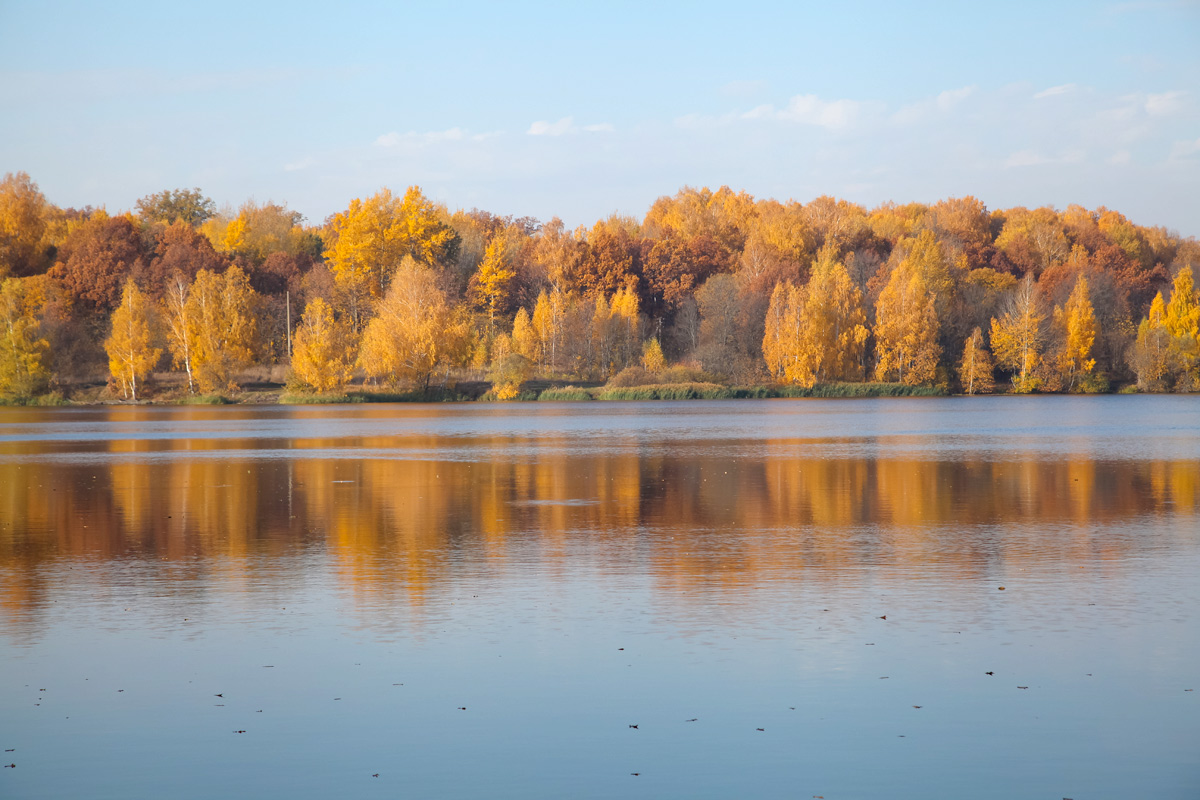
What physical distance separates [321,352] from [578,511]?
2314 inches

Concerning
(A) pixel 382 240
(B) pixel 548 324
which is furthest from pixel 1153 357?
(A) pixel 382 240

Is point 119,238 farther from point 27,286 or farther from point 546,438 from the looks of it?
point 546,438

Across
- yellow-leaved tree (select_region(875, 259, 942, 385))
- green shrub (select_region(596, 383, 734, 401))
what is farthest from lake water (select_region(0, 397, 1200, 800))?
yellow-leaved tree (select_region(875, 259, 942, 385))

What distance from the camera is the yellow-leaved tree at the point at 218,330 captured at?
76438 millimetres

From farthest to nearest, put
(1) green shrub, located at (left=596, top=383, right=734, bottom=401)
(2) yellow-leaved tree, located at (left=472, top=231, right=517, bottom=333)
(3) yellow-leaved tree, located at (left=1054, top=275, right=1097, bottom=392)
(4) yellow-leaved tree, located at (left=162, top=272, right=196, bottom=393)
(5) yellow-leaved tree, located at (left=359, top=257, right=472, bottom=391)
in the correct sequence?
(2) yellow-leaved tree, located at (left=472, top=231, right=517, bottom=333) < (3) yellow-leaved tree, located at (left=1054, top=275, right=1097, bottom=392) < (1) green shrub, located at (left=596, top=383, right=734, bottom=401) < (4) yellow-leaved tree, located at (left=162, top=272, right=196, bottom=393) < (5) yellow-leaved tree, located at (left=359, top=257, right=472, bottom=391)

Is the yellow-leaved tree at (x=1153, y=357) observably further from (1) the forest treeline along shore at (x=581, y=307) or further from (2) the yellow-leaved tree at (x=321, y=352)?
(2) the yellow-leaved tree at (x=321, y=352)

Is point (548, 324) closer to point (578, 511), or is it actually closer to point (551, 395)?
point (551, 395)

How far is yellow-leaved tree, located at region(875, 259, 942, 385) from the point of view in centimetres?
8519

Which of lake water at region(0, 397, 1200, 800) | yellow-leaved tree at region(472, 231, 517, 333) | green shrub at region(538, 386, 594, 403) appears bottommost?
lake water at region(0, 397, 1200, 800)

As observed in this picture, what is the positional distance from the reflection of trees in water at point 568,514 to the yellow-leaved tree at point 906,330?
192 feet

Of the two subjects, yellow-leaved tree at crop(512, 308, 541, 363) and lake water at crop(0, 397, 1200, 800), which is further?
yellow-leaved tree at crop(512, 308, 541, 363)

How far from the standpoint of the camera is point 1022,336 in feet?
290

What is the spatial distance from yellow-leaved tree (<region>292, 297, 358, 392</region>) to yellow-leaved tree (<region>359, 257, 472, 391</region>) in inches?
55.8

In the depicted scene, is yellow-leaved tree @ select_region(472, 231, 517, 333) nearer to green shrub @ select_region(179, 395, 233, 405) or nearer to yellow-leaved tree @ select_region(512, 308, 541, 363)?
yellow-leaved tree @ select_region(512, 308, 541, 363)
